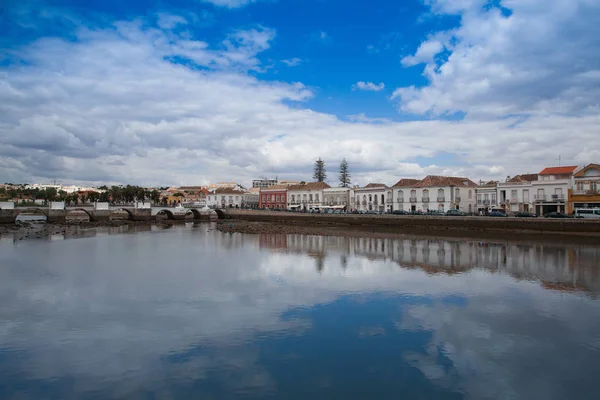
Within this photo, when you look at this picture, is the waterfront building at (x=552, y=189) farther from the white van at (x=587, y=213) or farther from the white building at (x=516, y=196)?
the white van at (x=587, y=213)

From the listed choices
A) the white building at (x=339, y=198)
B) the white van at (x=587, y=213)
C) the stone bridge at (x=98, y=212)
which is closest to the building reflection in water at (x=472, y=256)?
the white van at (x=587, y=213)

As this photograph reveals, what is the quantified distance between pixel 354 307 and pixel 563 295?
30.1 ft

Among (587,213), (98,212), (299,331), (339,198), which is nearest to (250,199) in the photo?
(339,198)

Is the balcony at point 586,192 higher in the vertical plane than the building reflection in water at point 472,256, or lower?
higher

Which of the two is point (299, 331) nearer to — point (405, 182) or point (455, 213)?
point (455, 213)

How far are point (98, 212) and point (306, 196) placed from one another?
1466 inches

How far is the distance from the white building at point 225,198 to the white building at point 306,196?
16365 millimetres

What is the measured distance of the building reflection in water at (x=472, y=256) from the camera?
71.7 feet

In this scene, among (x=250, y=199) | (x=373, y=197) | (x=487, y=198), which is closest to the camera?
(x=487, y=198)

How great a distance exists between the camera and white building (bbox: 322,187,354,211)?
76594 millimetres

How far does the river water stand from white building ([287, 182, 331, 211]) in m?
56.4

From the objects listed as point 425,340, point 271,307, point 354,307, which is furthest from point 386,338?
point 271,307

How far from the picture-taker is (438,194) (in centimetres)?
5988

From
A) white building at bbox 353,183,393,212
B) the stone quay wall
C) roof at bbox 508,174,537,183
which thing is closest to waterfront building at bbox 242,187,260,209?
the stone quay wall
